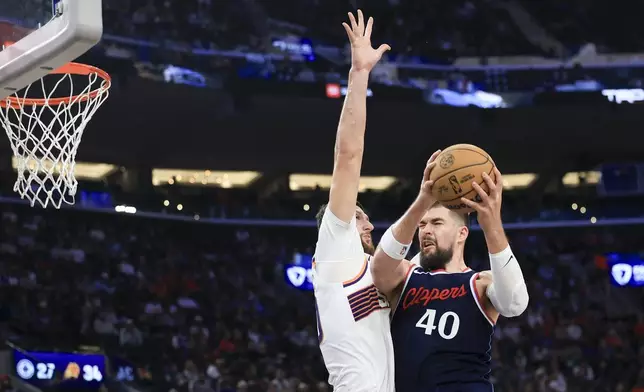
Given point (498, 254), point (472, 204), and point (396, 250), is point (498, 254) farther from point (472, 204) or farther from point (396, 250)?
point (396, 250)

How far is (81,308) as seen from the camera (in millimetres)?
15430

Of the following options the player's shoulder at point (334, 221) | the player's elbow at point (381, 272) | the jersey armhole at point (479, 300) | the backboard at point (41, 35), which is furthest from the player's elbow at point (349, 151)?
the backboard at point (41, 35)

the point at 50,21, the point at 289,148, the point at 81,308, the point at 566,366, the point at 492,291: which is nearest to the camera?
the point at 492,291

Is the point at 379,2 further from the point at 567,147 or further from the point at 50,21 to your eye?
the point at 50,21

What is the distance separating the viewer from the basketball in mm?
3922

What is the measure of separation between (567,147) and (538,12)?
299 centimetres

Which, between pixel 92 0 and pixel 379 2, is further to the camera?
pixel 379 2

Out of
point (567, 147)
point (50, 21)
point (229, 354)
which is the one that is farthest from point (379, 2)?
point (50, 21)

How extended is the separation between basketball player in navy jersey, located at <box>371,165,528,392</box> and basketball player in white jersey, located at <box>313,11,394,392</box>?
0.28ft

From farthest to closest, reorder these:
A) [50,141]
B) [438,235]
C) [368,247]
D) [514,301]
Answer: [50,141]
[368,247]
[438,235]
[514,301]

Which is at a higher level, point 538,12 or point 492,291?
point 538,12

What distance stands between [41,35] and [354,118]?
1.52 m

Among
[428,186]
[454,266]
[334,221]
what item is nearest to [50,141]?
[334,221]

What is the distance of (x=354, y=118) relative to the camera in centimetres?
411
